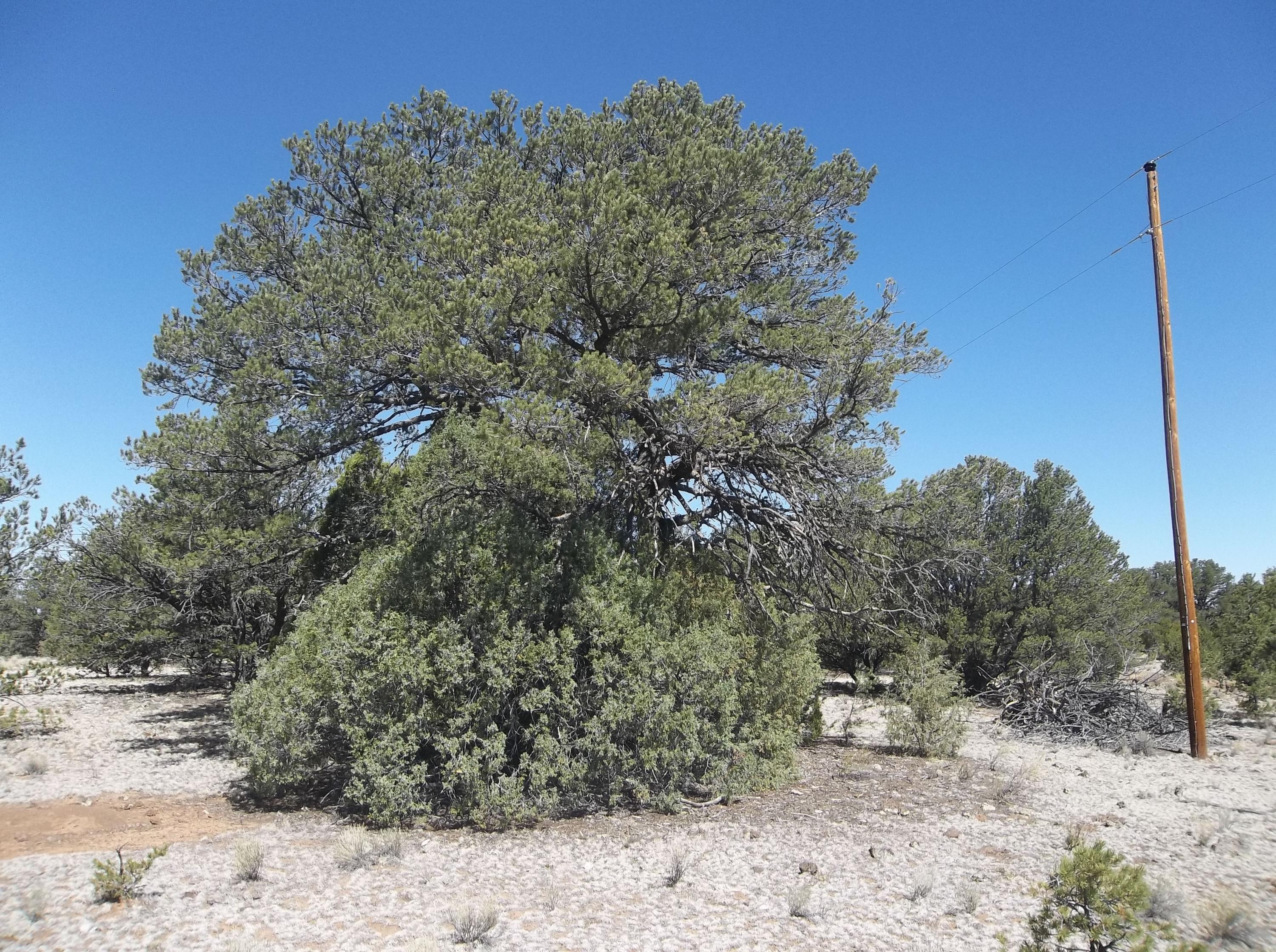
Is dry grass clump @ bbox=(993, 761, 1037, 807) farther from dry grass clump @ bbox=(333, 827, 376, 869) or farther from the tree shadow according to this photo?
→ the tree shadow

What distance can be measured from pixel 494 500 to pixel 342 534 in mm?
4375

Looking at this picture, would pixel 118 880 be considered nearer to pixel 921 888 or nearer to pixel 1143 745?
pixel 921 888

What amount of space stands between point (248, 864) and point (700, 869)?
334 cm

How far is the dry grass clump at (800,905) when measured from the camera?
4.96 meters

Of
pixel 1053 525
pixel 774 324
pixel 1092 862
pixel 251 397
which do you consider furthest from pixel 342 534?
pixel 1053 525

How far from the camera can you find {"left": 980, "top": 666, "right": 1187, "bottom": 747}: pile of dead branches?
12.1 m

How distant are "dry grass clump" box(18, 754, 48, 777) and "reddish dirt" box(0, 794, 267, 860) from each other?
1.57m

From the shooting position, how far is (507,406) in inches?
298

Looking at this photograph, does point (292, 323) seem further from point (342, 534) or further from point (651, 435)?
point (651, 435)

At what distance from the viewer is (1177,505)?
35.1 ft

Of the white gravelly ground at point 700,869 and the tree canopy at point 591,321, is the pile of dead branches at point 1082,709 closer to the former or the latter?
the white gravelly ground at point 700,869

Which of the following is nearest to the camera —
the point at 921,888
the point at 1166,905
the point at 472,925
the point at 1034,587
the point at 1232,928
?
the point at 1232,928

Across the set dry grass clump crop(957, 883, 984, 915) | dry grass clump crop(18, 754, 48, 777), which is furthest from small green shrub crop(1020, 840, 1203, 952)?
dry grass clump crop(18, 754, 48, 777)

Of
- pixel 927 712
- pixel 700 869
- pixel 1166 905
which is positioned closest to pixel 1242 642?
pixel 927 712
